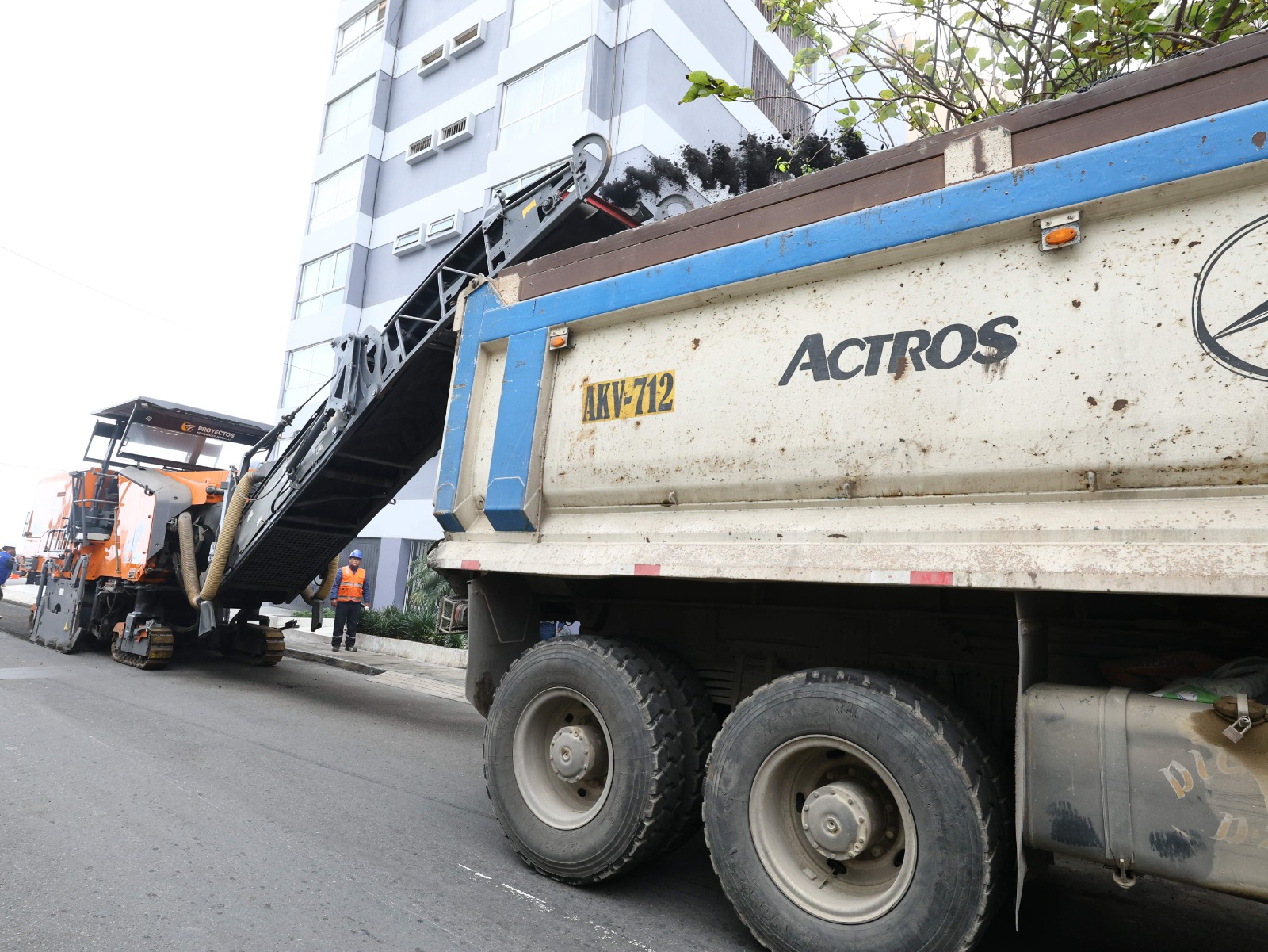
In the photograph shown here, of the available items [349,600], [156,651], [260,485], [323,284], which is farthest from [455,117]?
[156,651]

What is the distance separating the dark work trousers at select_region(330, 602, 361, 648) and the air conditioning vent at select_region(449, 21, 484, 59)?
13181 millimetres

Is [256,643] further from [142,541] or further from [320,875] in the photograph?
[320,875]

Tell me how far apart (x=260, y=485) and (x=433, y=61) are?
14.8 m

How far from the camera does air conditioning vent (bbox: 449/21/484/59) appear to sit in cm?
1811

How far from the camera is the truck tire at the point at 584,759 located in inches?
130

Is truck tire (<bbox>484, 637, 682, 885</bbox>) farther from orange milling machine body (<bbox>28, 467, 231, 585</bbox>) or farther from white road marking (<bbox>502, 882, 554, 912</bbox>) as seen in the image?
orange milling machine body (<bbox>28, 467, 231, 585</bbox>)

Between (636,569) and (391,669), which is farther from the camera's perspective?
(391,669)

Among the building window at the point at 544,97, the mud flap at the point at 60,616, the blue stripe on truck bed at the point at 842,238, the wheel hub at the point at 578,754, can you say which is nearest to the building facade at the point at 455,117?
the building window at the point at 544,97

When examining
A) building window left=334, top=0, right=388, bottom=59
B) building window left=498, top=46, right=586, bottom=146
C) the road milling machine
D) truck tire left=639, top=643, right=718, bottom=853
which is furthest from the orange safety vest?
building window left=334, top=0, right=388, bottom=59

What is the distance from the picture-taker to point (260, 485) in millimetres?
8656

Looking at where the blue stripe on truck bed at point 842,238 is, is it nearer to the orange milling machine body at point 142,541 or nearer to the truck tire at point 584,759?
the truck tire at point 584,759

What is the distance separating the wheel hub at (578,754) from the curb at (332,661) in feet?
25.7

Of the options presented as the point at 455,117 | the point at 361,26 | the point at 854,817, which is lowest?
the point at 854,817

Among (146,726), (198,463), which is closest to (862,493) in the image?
(146,726)
